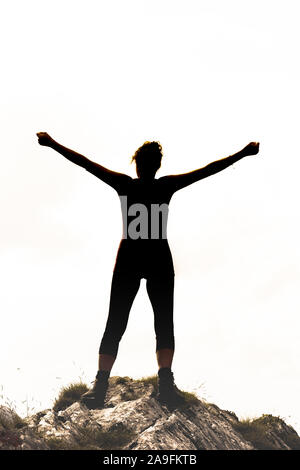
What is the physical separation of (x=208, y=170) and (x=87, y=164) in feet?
6.70

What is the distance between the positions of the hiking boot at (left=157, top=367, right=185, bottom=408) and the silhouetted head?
3.37m

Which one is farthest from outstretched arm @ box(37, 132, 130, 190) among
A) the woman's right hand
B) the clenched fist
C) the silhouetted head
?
the clenched fist

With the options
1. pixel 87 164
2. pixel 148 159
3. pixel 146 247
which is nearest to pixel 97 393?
pixel 146 247

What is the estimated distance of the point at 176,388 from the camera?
12734 mm

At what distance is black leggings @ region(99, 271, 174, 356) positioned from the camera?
12.3 m

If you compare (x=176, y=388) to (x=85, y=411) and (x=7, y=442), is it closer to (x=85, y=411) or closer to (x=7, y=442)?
(x=85, y=411)

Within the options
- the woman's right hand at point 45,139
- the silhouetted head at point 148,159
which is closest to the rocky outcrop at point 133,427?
the silhouetted head at point 148,159

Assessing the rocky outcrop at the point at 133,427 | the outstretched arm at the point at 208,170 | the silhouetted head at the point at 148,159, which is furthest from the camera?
the silhouetted head at the point at 148,159

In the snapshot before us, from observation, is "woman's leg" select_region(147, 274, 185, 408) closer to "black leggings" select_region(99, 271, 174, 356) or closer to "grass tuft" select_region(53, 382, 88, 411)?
"black leggings" select_region(99, 271, 174, 356)

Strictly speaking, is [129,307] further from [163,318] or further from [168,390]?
[168,390]

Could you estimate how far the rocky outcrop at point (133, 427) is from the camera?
11.3 metres

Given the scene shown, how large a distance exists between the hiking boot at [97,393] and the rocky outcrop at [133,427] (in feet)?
0.40

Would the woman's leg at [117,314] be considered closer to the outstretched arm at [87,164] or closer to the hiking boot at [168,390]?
the hiking boot at [168,390]

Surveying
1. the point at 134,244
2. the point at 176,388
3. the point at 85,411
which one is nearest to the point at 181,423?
the point at 176,388
